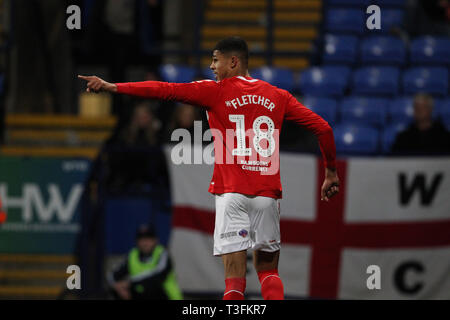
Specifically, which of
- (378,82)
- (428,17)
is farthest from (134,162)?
(428,17)

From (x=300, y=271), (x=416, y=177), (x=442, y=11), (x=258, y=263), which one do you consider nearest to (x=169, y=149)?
(x=300, y=271)

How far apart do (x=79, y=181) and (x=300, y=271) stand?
2791 mm

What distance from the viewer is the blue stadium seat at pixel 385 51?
11.0 m

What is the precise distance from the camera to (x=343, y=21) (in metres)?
12.0

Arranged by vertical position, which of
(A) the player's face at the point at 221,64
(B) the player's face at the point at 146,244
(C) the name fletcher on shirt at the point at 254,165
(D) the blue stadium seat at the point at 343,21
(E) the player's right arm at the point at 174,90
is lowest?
(B) the player's face at the point at 146,244

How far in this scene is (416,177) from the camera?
8.16m

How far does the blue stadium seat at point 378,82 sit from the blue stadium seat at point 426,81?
0.15m

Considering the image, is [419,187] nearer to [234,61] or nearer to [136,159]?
[136,159]

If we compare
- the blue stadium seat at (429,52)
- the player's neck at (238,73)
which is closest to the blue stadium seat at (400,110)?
the blue stadium seat at (429,52)

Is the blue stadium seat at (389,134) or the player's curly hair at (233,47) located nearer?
the player's curly hair at (233,47)

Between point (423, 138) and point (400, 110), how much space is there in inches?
65.3

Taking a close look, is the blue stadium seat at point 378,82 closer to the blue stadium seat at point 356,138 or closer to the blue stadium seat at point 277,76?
the blue stadium seat at point 277,76

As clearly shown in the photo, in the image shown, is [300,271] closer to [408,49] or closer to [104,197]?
[104,197]
